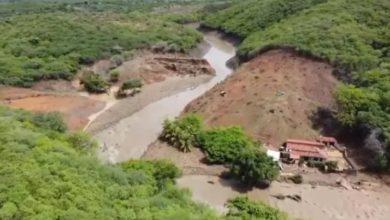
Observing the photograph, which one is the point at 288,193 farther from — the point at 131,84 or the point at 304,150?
the point at 131,84

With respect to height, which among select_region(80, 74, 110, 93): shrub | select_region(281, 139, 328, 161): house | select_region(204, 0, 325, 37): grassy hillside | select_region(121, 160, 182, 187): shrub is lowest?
select_region(121, 160, 182, 187): shrub

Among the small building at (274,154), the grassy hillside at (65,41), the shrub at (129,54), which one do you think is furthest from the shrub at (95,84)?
the small building at (274,154)

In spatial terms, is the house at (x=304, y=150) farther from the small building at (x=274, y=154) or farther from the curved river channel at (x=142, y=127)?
the curved river channel at (x=142, y=127)

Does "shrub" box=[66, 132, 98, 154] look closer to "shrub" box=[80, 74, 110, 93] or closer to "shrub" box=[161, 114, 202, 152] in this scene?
"shrub" box=[161, 114, 202, 152]

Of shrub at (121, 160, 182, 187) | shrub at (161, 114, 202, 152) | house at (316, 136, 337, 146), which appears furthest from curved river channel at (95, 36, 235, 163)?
house at (316, 136, 337, 146)

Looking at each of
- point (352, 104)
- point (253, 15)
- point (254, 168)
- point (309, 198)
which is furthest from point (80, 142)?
point (253, 15)

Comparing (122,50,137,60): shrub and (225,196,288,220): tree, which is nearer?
(225,196,288,220): tree
